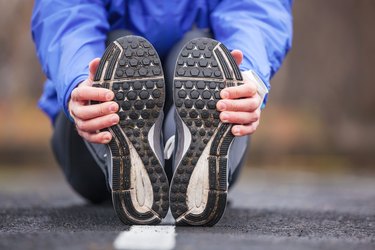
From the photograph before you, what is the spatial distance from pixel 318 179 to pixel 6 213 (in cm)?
342

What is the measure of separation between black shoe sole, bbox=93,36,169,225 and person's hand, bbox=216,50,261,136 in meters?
0.18

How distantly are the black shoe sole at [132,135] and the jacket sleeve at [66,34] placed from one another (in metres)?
0.26

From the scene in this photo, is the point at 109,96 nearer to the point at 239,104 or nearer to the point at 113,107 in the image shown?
the point at 113,107

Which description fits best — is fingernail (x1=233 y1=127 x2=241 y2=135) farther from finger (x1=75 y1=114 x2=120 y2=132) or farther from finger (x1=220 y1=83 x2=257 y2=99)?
finger (x1=75 y1=114 x2=120 y2=132)

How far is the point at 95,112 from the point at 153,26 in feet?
2.35

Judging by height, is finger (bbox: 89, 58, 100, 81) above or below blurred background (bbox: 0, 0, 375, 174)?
above

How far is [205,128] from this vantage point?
205 centimetres

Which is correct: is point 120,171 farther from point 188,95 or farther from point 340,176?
point 340,176

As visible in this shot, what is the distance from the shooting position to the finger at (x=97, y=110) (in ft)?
6.64

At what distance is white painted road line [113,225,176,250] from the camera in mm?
1704

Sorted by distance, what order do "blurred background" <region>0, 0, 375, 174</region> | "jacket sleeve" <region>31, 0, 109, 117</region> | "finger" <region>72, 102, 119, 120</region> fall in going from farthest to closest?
"blurred background" <region>0, 0, 375, 174</region>
"jacket sleeve" <region>31, 0, 109, 117</region>
"finger" <region>72, 102, 119, 120</region>

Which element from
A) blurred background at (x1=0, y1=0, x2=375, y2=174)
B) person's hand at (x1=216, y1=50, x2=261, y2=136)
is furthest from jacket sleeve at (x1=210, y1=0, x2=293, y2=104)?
blurred background at (x1=0, y1=0, x2=375, y2=174)

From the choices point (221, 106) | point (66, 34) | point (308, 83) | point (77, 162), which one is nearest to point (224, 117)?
point (221, 106)

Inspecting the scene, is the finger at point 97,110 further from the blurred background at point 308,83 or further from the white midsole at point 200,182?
the blurred background at point 308,83
